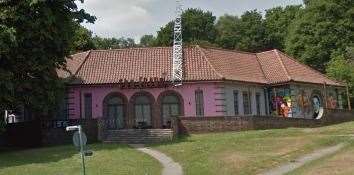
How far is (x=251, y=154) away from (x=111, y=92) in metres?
20.0

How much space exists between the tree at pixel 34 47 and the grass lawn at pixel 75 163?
359 centimetres

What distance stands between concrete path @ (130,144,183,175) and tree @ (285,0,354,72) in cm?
3783

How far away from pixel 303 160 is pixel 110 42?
7014 cm

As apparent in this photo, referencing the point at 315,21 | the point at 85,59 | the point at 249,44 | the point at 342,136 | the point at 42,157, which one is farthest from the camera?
the point at 249,44

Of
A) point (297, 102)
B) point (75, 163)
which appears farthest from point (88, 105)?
point (75, 163)

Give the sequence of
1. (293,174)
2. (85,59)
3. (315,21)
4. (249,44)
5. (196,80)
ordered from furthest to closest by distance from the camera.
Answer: (249,44) < (315,21) < (85,59) < (196,80) < (293,174)

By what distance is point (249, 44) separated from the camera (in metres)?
88.4

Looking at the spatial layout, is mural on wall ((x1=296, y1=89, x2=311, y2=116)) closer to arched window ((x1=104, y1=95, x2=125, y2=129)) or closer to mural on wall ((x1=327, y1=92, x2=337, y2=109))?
mural on wall ((x1=327, y1=92, x2=337, y2=109))

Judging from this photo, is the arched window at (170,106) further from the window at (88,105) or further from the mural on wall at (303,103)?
the mural on wall at (303,103)

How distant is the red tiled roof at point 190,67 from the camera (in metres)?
48.0

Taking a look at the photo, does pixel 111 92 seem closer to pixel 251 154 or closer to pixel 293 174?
pixel 251 154

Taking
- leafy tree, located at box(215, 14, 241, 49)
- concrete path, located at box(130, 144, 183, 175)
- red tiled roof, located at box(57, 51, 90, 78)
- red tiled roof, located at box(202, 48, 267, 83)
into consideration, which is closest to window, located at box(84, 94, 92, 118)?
red tiled roof, located at box(57, 51, 90, 78)

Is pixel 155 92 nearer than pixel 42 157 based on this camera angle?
No

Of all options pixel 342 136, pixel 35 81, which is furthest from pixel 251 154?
pixel 35 81
